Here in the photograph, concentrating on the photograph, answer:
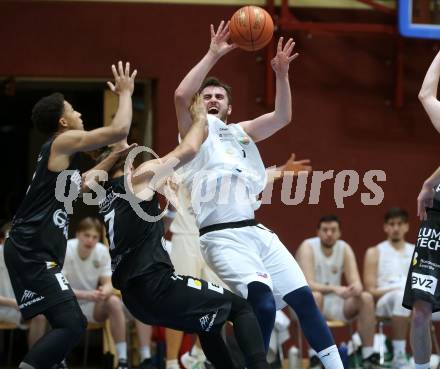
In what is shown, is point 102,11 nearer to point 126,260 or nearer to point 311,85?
point 311,85

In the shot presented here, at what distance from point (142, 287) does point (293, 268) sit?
1.19 m

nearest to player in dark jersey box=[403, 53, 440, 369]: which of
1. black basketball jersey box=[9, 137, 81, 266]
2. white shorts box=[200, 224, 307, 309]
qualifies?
white shorts box=[200, 224, 307, 309]

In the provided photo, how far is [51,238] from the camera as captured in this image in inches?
218

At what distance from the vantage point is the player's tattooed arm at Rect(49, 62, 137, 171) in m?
5.33

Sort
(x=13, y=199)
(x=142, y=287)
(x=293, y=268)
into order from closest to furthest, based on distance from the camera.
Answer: (x=142, y=287) < (x=293, y=268) < (x=13, y=199)

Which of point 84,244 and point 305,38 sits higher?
point 305,38

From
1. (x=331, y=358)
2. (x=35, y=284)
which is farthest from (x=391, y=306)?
(x=35, y=284)

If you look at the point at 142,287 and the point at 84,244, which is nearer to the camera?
the point at 142,287

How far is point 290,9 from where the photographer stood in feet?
32.9

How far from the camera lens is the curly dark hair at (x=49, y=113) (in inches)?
223

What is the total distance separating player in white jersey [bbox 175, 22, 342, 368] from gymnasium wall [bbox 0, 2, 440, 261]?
3807 millimetres

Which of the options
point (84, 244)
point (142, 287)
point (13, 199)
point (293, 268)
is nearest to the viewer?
point (142, 287)

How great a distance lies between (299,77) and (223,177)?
445 cm

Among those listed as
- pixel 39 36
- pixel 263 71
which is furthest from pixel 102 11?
pixel 263 71
